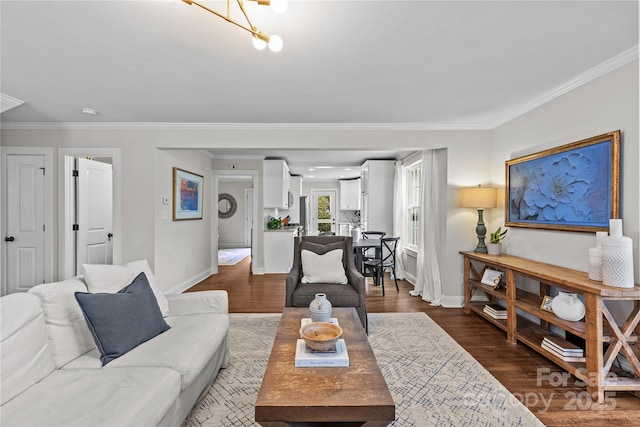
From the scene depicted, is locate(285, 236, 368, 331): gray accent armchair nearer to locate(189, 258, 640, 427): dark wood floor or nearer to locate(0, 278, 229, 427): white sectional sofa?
locate(189, 258, 640, 427): dark wood floor

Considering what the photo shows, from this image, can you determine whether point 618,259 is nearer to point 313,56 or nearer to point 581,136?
point 581,136

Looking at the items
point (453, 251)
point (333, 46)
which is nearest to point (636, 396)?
point (453, 251)

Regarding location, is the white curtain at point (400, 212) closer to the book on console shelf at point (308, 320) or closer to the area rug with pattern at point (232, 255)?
the book on console shelf at point (308, 320)

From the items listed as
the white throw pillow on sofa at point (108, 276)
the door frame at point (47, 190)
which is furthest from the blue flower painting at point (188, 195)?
the white throw pillow on sofa at point (108, 276)

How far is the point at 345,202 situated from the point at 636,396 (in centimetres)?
753

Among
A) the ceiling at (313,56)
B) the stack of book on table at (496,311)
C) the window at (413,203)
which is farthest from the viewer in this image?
the window at (413,203)

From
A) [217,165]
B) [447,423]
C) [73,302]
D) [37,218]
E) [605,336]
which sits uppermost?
[217,165]

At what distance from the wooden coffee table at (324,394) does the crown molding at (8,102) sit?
148 inches

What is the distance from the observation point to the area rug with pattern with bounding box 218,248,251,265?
7947 mm

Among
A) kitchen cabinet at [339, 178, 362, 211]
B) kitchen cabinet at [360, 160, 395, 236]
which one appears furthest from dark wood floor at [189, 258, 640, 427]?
kitchen cabinet at [339, 178, 362, 211]

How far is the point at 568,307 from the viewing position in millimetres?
2414

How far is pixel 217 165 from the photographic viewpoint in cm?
637

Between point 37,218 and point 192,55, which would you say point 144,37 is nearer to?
point 192,55

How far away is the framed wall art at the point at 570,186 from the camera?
94.7 inches
